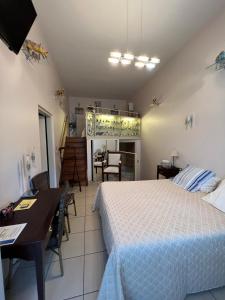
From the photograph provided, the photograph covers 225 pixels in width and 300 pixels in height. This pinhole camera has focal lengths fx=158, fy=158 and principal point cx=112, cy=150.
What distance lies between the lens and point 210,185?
2414 millimetres

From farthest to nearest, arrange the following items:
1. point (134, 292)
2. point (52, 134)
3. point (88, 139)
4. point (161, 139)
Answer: point (88, 139) → point (161, 139) → point (52, 134) → point (134, 292)

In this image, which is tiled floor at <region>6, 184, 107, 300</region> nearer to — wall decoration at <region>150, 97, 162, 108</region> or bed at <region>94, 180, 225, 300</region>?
bed at <region>94, 180, 225, 300</region>

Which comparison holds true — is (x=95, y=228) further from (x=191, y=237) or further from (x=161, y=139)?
(x=161, y=139)

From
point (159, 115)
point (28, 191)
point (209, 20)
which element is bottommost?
point (28, 191)

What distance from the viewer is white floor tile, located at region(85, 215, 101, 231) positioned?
2523 millimetres

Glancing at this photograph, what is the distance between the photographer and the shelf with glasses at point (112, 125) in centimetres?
514

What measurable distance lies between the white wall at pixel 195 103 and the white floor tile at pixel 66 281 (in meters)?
2.40

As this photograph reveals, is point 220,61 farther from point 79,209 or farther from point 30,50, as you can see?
point 79,209

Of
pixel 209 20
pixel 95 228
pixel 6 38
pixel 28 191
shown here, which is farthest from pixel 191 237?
pixel 209 20

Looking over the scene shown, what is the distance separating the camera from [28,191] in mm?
2086

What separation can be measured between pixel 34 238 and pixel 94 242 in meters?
1.23

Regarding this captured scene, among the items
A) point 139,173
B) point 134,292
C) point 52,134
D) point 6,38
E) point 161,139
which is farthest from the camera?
point 139,173

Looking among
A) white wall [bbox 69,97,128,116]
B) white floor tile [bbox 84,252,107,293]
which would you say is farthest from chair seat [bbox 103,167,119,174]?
white wall [bbox 69,97,128,116]

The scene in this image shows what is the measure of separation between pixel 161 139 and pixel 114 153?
1.60 m
